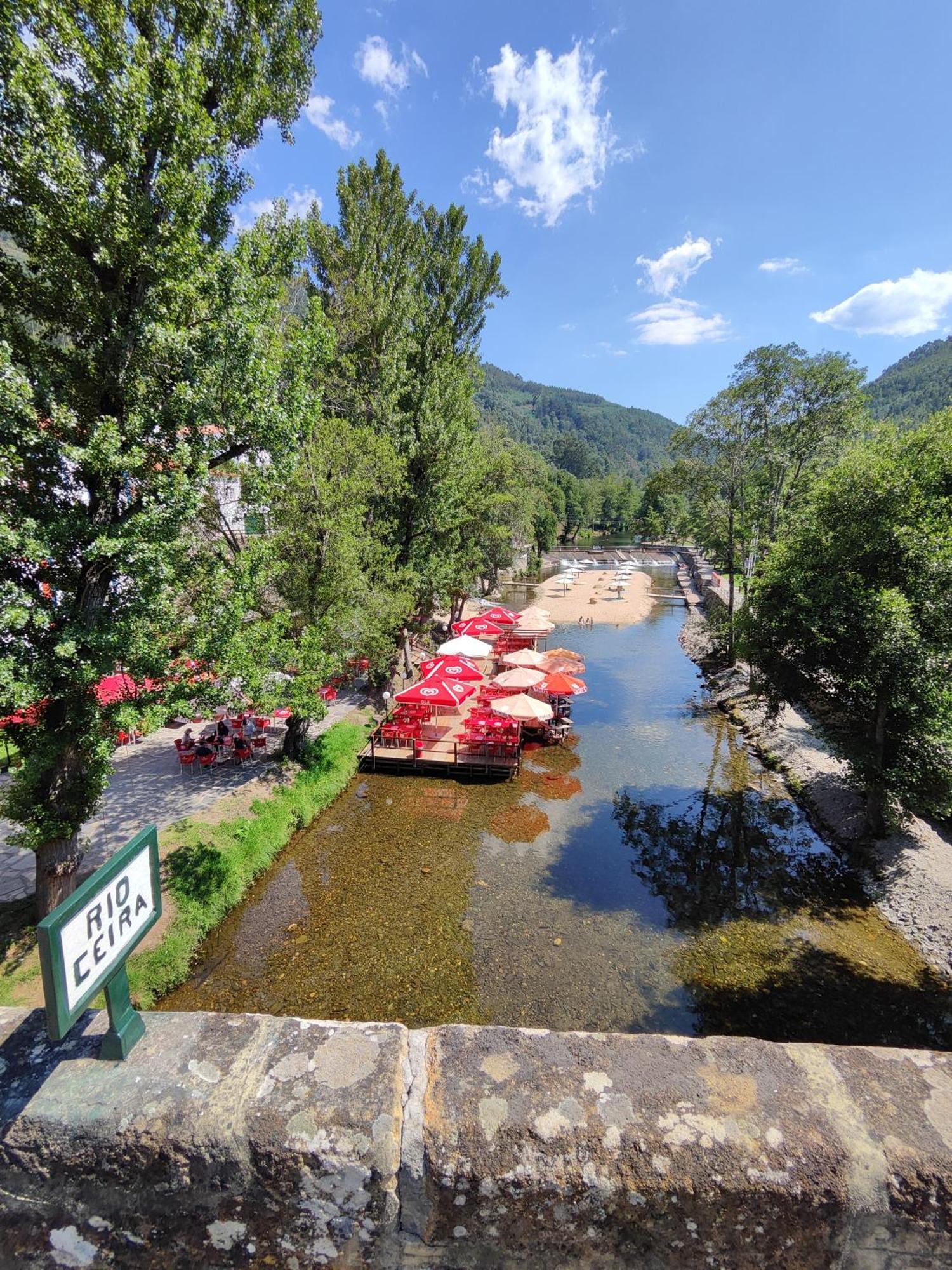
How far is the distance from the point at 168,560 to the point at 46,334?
129 inches

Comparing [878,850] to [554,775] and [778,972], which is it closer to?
[778,972]

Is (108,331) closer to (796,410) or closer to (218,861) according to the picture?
(218,861)

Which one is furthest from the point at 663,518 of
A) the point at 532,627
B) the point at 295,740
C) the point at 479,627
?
the point at 295,740

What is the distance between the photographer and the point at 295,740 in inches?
626

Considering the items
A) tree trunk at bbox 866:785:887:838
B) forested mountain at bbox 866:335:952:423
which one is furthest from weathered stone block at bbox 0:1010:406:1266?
forested mountain at bbox 866:335:952:423

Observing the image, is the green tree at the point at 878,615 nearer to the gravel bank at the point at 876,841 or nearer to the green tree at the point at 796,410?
the gravel bank at the point at 876,841

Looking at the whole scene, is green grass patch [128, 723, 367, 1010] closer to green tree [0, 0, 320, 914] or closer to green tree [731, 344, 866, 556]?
green tree [0, 0, 320, 914]

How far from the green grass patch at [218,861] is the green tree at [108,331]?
2.82m

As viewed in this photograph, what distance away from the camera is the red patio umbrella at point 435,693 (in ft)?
58.6

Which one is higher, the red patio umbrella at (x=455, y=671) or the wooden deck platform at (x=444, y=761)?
the red patio umbrella at (x=455, y=671)

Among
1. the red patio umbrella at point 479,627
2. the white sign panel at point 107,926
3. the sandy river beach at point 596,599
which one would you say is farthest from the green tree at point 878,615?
the sandy river beach at point 596,599

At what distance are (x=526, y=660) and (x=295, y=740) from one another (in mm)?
10422

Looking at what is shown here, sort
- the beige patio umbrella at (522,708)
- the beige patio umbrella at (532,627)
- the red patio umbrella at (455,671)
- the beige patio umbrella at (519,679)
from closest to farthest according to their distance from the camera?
the beige patio umbrella at (522,708) < the red patio umbrella at (455,671) < the beige patio umbrella at (519,679) < the beige patio umbrella at (532,627)

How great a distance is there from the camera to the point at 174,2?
714cm
